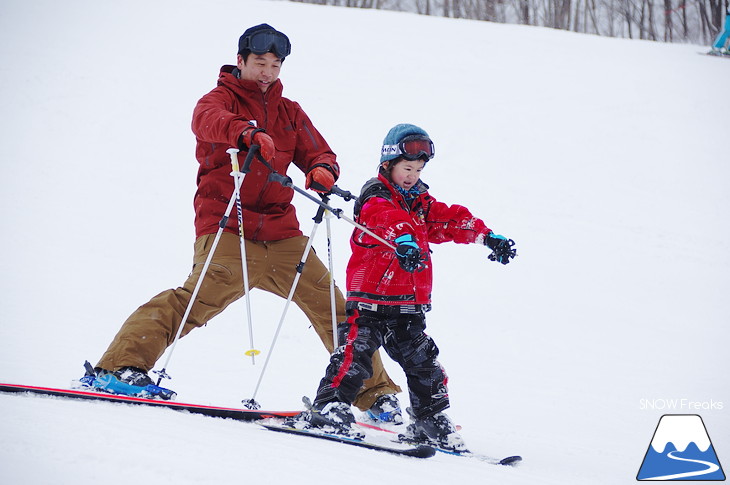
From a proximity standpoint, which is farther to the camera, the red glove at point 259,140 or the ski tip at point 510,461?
the red glove at point 259,140

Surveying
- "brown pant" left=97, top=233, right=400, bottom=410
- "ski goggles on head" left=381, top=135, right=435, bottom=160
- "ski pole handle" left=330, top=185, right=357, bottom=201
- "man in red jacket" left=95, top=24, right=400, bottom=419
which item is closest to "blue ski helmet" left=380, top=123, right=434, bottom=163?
"ski goggles on head" left=381, top=135, right=435, bottom=160

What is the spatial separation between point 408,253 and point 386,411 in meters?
1.25

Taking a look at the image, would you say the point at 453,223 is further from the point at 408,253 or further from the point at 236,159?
the point at 236,159

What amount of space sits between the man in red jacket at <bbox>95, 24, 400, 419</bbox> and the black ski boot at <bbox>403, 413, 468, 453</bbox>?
45cm

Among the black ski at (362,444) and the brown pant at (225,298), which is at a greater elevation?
the brown pant at (225,298)

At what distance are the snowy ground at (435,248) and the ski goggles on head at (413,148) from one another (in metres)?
1.59

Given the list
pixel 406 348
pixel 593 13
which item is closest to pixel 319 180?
pixel 406 348

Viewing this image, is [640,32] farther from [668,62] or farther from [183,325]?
[183,325]

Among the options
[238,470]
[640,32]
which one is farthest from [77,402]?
[640,32]

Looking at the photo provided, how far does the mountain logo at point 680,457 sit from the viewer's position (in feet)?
11.7

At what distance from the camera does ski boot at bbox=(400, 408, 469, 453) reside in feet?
11.8

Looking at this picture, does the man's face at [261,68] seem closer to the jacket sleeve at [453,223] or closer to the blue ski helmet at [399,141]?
the blue ski helmet at [399,141]

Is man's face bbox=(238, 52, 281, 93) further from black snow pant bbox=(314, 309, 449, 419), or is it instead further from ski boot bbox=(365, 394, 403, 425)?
ski boot bbox=(365, 394, 403, 425)

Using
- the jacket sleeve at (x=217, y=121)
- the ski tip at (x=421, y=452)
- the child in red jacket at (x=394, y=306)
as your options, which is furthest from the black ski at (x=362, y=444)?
the jacket sleeve at (x=217, y=121)
